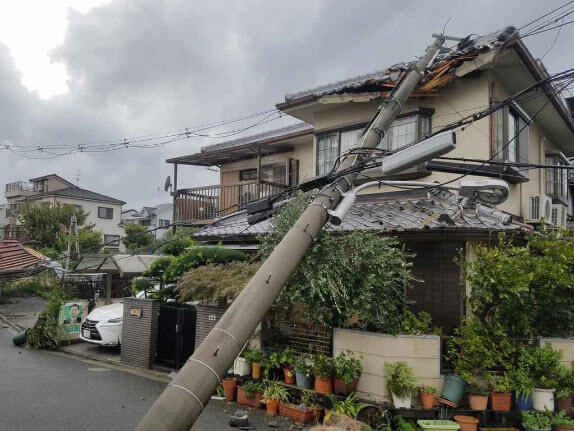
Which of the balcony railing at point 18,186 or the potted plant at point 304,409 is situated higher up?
the balcony railing at point 18,186

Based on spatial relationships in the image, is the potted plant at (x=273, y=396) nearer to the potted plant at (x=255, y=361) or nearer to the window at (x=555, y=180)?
the potted plant at (x=255, y=361)

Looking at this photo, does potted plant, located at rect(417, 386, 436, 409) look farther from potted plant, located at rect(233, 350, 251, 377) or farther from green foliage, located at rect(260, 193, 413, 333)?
potted plant, located at rect(233, 350, 251, 377)

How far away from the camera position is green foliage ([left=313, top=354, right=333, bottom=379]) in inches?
305

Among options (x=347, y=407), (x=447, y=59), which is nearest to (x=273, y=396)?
(x=347, y=407)

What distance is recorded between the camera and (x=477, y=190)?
6445 mm

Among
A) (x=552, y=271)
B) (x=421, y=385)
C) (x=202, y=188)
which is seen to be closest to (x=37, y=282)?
(x=202, y=188)

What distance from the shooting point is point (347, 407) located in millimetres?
7301

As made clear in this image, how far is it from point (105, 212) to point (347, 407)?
44.8 meters

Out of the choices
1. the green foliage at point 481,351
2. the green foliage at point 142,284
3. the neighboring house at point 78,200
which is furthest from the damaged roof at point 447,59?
the neighboring house at point 78,200

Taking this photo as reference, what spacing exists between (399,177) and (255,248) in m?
4.14

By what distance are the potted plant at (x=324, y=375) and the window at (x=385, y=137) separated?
17.1ft

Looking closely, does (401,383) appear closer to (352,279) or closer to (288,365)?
(352,279)

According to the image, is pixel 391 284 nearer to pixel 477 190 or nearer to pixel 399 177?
pixel 477 190

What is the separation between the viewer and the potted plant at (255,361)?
8797 mm
